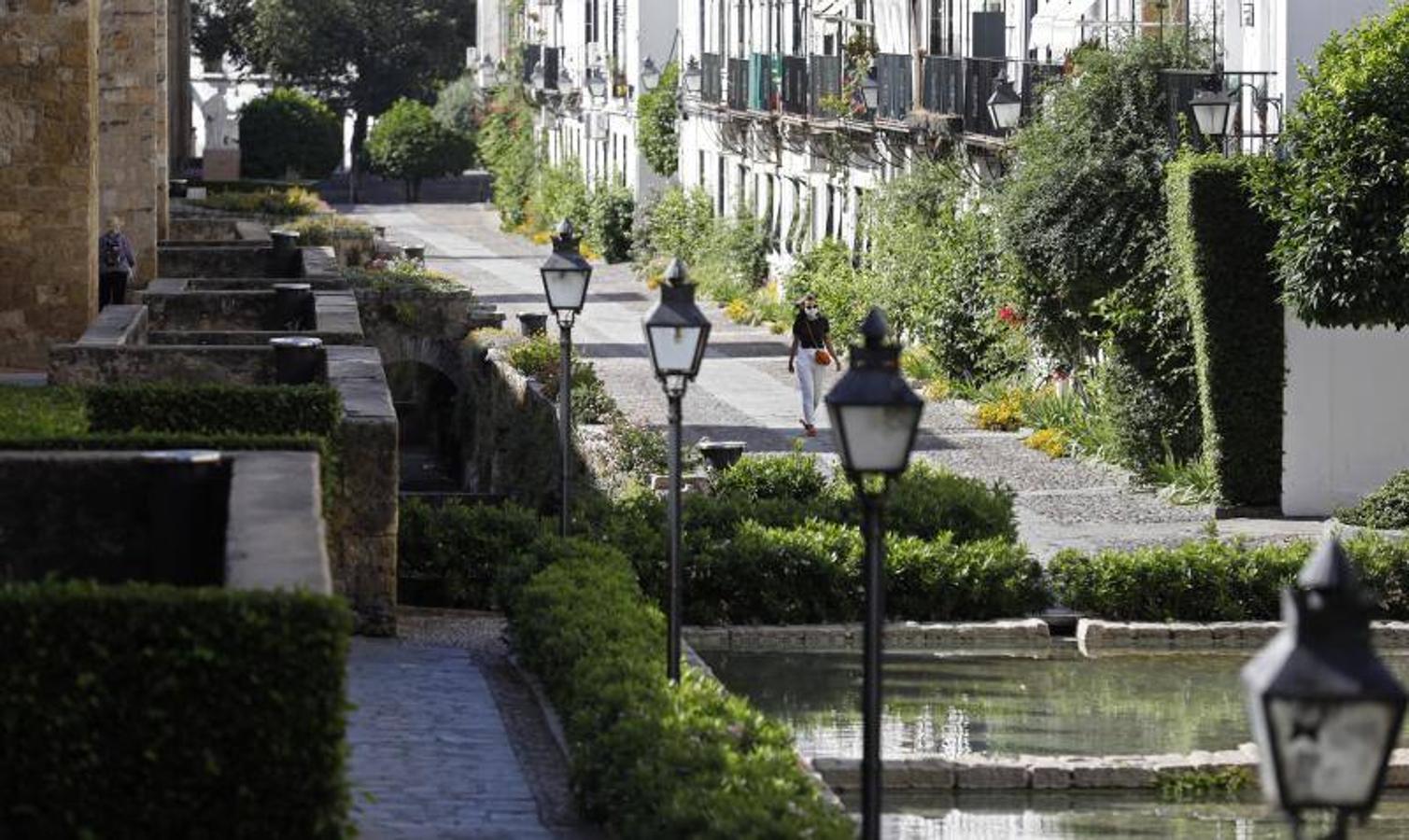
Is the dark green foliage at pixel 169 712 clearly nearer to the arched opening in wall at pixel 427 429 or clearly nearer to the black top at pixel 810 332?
the black top at pixel 810 332

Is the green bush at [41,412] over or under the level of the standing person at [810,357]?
over

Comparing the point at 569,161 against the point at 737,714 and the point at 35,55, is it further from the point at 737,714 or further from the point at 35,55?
the point at 737,714

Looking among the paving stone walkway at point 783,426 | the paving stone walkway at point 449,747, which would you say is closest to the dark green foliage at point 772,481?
A: the paving stone walkway at point 783,426

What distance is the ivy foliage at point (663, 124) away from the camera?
5328cm

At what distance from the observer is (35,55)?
2197 cm

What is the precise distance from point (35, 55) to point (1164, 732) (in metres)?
10.7

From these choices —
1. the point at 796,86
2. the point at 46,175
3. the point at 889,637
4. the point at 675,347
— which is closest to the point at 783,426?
the point at 46,175

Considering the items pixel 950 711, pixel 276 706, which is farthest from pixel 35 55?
pixel 276 706

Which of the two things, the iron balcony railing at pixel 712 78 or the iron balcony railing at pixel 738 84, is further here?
the iron balcony railing at pixel 712 78

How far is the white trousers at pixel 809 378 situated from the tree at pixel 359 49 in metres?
52.6

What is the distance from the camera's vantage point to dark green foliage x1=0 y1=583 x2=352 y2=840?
799 centimetres

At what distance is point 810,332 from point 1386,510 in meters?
7.97

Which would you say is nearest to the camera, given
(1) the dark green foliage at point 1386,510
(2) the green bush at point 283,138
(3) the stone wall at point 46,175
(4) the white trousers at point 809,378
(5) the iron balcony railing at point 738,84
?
(1) the dark green foliage at point 1386,510

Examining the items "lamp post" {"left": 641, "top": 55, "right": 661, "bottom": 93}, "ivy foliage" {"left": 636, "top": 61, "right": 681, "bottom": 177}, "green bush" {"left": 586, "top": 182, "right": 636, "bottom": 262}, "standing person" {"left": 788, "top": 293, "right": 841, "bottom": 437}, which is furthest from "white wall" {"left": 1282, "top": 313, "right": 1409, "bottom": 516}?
"lamp post" {"left": 641, "top": 55, "right": 661, "bottom": 93}
